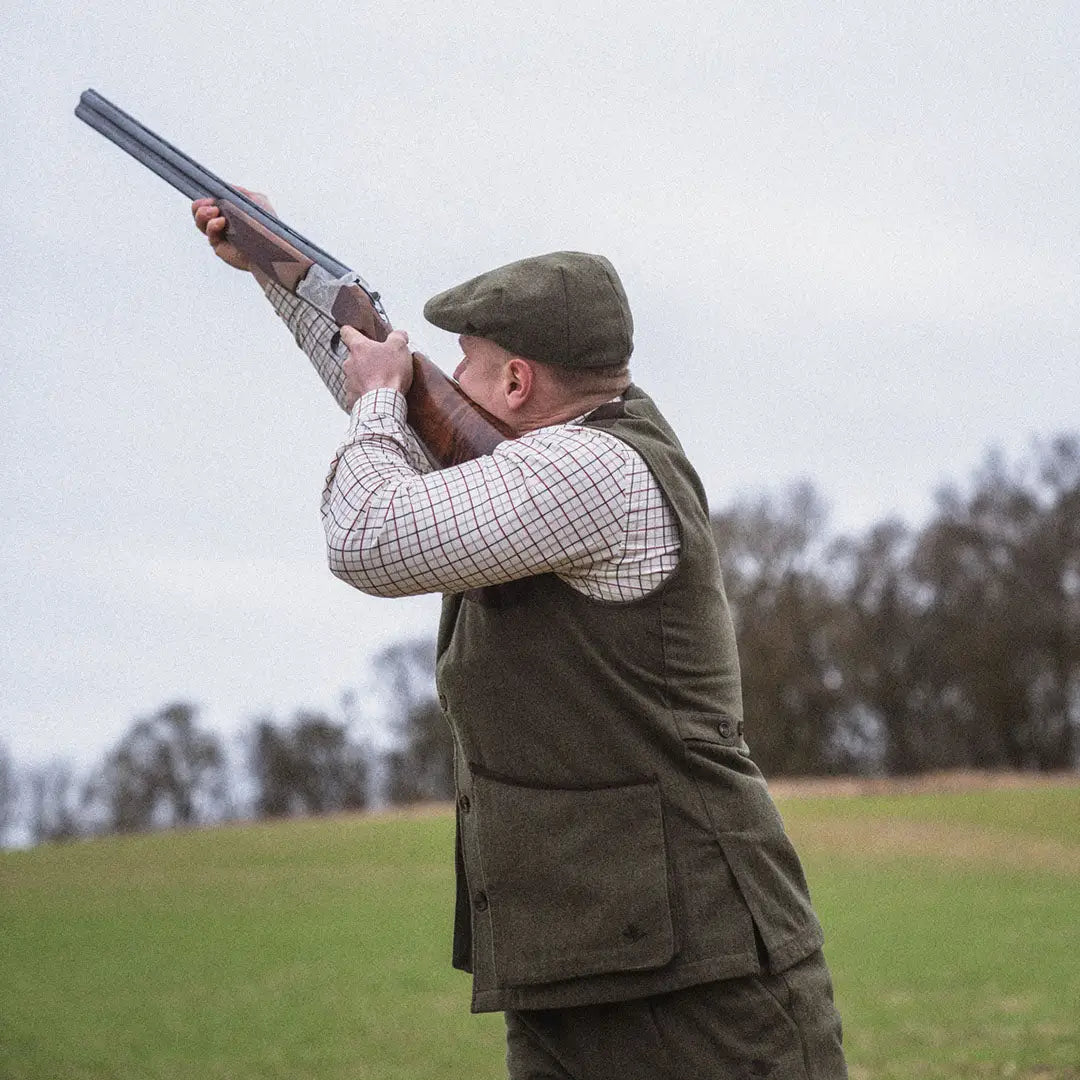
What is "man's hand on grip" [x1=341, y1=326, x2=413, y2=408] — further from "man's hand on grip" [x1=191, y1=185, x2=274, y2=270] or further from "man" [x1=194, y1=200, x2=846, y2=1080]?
"man's hand on grip" [x1=191, y1=185, x2=274, y2=270]

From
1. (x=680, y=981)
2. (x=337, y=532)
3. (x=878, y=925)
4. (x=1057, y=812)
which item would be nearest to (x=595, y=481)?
(x=337, y=532)

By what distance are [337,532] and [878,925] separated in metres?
16.6

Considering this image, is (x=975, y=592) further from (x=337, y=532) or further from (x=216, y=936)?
(x=337, y=532)

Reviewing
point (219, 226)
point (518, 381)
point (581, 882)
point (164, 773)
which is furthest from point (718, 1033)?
point (164, 773)

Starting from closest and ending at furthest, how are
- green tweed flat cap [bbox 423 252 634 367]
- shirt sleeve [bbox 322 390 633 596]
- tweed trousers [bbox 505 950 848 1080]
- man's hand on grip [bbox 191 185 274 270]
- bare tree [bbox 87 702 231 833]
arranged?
shirt sleeve [bbox 322 390 633 596] < tweed trousers [bbox 505 950 848 1080] < green tweed flat cap [bbox 423 252 634 367] < man's hand on grip [bbox 191 185 274 270] < bare tree [bbox 87 702 231 833]

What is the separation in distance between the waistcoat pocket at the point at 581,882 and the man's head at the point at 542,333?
0.73 metres

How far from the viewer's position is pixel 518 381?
8.81 feet

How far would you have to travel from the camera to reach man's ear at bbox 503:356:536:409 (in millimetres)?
2662

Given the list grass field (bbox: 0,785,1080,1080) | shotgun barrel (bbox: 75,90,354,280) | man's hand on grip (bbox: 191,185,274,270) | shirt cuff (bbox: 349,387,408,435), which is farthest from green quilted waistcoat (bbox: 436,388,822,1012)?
grass field (bbox: 0,785,1080,1080)

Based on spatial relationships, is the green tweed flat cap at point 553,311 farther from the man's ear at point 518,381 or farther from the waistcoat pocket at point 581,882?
the waistcoat pocket at point 581,882

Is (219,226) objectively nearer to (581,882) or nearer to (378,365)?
(378,365)

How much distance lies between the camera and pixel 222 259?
343 centimetres

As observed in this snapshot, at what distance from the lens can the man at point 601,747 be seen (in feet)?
7.79

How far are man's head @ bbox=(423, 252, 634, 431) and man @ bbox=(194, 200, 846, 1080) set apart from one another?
0.02m
